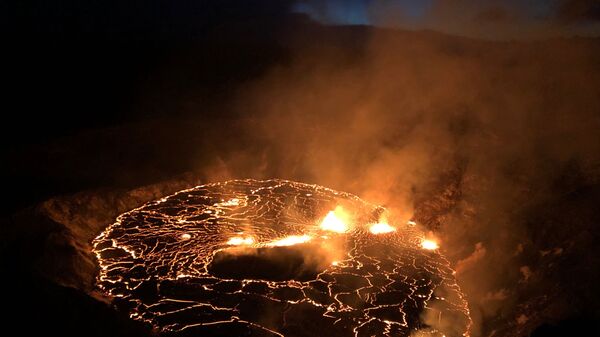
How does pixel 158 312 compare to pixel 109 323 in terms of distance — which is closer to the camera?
pixel 109 323

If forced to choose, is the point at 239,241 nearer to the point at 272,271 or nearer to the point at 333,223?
the point at 272,271

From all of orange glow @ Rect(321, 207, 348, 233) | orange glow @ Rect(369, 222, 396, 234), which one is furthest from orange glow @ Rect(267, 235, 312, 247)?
orange glow @ Rect(369, 222, 396, 234)

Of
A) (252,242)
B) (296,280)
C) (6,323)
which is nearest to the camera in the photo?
(6,323)

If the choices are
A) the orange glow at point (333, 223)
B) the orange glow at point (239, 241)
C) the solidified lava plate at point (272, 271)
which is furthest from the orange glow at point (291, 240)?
the orange glow at point (333, 223)

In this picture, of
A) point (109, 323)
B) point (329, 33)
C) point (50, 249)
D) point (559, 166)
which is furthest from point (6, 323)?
point (329, 33)

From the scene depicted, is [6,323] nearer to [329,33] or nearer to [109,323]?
[109,323]

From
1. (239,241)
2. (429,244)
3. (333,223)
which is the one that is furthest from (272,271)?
(429,244)
